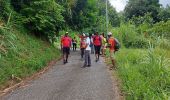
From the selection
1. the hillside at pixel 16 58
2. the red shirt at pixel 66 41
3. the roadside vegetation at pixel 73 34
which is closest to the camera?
the roadside vegetation at pixel 73 34

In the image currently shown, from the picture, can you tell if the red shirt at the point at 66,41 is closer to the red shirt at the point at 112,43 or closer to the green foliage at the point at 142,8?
the red shirt at the point at 112,43

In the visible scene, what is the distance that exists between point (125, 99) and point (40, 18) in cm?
1522

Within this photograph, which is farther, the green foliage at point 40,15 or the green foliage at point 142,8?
the green foliage at point 142,8

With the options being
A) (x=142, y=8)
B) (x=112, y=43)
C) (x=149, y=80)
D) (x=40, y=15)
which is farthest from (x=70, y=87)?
(x=142, y=8)

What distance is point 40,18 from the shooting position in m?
26.2

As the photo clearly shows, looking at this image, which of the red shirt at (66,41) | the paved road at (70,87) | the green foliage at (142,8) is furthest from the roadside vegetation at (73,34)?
the green foliage at (142,8)

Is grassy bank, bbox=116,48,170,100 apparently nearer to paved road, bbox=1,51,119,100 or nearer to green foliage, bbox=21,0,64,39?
paved road, bbox=1,51,119,100

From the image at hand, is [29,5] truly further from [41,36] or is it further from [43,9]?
[41,36]

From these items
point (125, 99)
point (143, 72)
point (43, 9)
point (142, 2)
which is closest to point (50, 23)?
point (43, 9)

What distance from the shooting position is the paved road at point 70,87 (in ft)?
42.8

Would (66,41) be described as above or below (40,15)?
below

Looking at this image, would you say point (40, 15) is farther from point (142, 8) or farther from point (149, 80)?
point (142, 8)

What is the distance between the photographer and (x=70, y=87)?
14656mm

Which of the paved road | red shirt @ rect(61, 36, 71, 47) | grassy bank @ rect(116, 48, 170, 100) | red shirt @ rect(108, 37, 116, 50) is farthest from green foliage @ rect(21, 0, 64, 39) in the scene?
grassy bank @ rect(116, 48, 170, 100)
